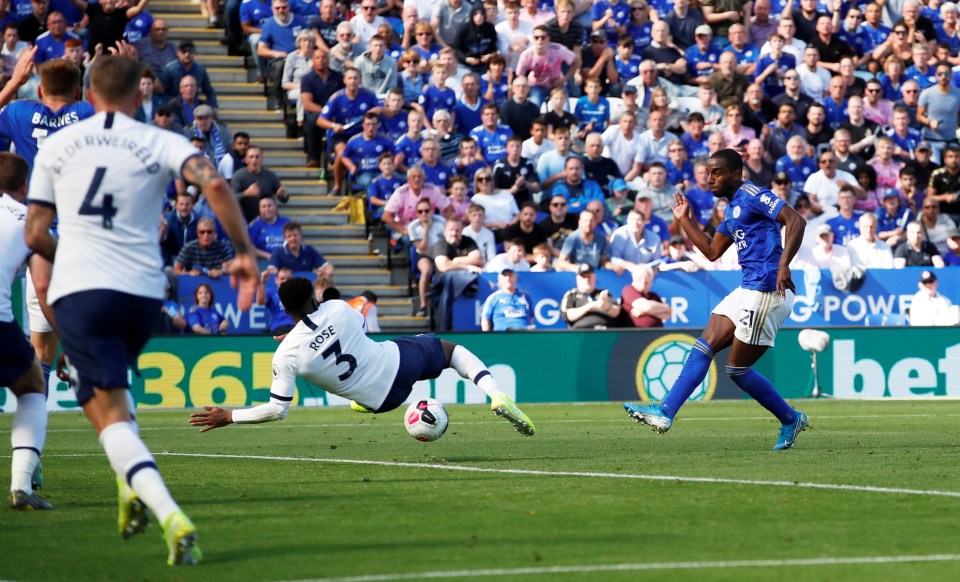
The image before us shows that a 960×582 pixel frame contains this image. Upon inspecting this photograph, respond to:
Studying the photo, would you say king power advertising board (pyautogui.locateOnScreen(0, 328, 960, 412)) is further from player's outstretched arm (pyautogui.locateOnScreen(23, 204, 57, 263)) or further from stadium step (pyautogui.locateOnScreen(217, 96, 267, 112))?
player's outstretched arm (pyautogui.locateOnScreen(23, 204, 57, 263))

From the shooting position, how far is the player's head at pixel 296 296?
1048cm

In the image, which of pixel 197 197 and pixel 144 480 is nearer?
pixel 144 480

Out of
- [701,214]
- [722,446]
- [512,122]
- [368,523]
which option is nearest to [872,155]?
[701,214]

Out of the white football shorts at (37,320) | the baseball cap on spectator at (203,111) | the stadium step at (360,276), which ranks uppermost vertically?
the baseball cap on spectator at (203,111)

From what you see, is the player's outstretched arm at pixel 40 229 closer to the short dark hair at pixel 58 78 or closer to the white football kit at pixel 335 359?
the short dark hair at pixel 58 78

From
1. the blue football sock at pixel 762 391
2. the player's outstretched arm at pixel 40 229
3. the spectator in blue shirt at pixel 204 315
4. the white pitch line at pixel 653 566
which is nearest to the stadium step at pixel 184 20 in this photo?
the spectator in blue shirt at pixel 204 315

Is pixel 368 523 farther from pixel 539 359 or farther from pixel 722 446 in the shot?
pixel 539 359

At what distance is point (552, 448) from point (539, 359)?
801 cm

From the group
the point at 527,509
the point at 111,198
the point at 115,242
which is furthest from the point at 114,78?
the point at 527,509

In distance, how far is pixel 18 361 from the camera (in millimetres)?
8375

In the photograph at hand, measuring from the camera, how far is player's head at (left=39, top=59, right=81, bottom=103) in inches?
318

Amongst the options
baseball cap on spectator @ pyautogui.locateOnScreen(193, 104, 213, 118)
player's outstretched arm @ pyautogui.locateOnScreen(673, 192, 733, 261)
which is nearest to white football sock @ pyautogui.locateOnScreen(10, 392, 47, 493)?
player's outstretched arm @ pyautogui.locateOnScreen(673, 192, 733, 261)

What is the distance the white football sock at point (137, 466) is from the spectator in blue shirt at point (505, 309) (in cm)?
1414

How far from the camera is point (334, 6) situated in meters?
24.0
